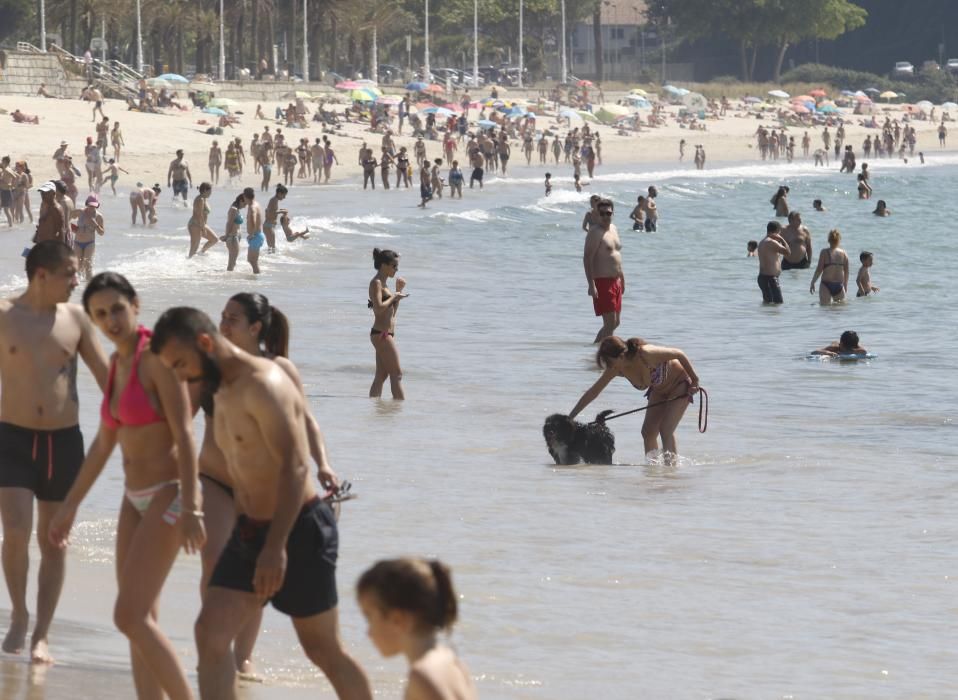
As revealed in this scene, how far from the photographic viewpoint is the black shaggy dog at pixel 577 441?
10.7 m

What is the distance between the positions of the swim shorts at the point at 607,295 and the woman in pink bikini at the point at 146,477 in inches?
435

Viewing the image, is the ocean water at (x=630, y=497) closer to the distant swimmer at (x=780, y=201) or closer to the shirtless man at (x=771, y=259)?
the shirtless man at (x=771, y=259)

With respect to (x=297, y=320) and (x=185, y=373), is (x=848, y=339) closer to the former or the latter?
(x=297, y=320)

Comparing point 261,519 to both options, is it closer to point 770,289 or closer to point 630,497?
point 630,497

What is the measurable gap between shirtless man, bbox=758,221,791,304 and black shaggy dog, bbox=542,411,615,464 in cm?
1047

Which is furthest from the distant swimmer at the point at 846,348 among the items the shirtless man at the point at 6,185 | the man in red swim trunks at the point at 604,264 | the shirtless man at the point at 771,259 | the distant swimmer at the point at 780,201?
the shirtless man at the point at 6,185

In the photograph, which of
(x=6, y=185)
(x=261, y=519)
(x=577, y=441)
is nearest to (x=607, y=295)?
(x=577, y=441)

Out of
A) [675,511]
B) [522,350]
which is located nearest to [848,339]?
[522,350]

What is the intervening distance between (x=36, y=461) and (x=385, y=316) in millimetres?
6741

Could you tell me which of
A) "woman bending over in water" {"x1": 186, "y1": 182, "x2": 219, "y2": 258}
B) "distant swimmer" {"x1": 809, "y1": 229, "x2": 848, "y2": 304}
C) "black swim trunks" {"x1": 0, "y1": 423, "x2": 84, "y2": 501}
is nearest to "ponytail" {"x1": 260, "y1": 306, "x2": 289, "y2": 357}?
"black swim trunks" {"x1": 0, "y1": 423, "x2": 84, "y2": 501}

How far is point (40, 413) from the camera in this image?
5.67 meters

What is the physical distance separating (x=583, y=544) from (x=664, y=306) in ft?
53.1

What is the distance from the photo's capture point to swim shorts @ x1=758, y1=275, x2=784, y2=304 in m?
23.3

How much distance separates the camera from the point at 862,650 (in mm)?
6781
